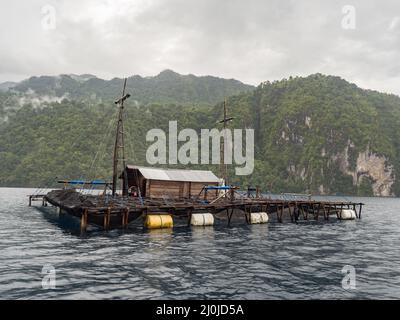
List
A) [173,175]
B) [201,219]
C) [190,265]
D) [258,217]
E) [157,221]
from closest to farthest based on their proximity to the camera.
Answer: [190,265] < [157,221] < [201,219] < [258,217] < [173,175]

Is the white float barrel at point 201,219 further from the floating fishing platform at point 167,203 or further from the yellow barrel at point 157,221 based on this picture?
the yellow barrel at point 157,221

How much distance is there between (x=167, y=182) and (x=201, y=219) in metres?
14.2

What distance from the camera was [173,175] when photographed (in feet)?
178

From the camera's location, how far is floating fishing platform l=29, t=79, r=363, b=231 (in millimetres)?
35750

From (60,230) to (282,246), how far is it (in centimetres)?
2403

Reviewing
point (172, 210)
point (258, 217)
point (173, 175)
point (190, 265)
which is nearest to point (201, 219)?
point (172, 210)

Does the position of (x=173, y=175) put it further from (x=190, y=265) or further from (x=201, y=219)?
(x=190, y=265)

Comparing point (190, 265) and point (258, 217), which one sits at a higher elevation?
point (258, 217)

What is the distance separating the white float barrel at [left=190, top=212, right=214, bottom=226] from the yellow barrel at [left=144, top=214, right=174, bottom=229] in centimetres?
402

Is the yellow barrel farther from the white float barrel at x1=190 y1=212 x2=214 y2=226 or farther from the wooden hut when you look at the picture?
the wooden hut

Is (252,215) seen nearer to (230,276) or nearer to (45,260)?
(230,276)

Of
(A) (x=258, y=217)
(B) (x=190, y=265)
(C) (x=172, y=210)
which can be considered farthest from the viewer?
(A) (x=258, y=217)

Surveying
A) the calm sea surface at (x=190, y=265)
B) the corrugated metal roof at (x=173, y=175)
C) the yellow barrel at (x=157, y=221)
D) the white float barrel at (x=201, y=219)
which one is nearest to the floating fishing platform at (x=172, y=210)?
the yellow barrel at (x=157, y=221)
